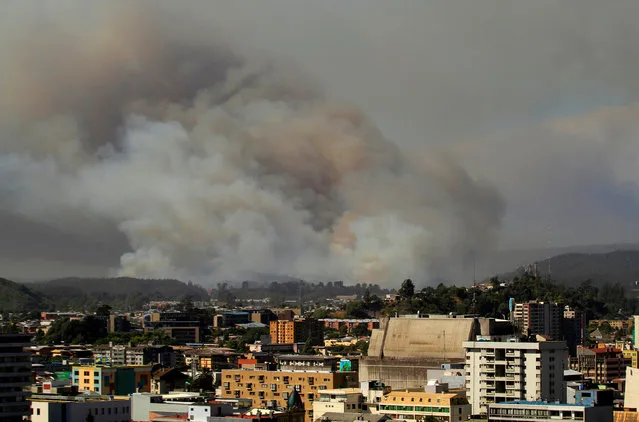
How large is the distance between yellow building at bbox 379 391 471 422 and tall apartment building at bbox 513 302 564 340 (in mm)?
46445

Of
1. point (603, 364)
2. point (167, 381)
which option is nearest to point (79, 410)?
point (167, 381)

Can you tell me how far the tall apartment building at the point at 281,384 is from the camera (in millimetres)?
44344

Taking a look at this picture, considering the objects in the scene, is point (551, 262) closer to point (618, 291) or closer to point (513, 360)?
point (618, 291)

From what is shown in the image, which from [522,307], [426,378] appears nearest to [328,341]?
[522,307]

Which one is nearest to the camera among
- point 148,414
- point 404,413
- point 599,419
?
point 599,419

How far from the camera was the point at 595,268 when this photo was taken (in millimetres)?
102688

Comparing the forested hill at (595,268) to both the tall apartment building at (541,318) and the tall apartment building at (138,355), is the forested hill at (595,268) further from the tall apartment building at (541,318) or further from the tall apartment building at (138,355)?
the tall apartment building at (138,355)

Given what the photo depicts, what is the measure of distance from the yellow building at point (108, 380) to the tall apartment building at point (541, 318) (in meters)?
40.8

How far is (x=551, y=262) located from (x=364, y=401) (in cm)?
6699

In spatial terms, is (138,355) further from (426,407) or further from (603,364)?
(426,407)

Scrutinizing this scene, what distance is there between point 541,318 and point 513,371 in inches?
1785

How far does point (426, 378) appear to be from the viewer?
48.4 meters

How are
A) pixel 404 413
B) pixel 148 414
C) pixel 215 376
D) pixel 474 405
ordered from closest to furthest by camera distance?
pixel 148 414, pixel 404 413, pixel 474 405, pixel 215 376

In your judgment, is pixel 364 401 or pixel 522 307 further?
pixel 522 307
